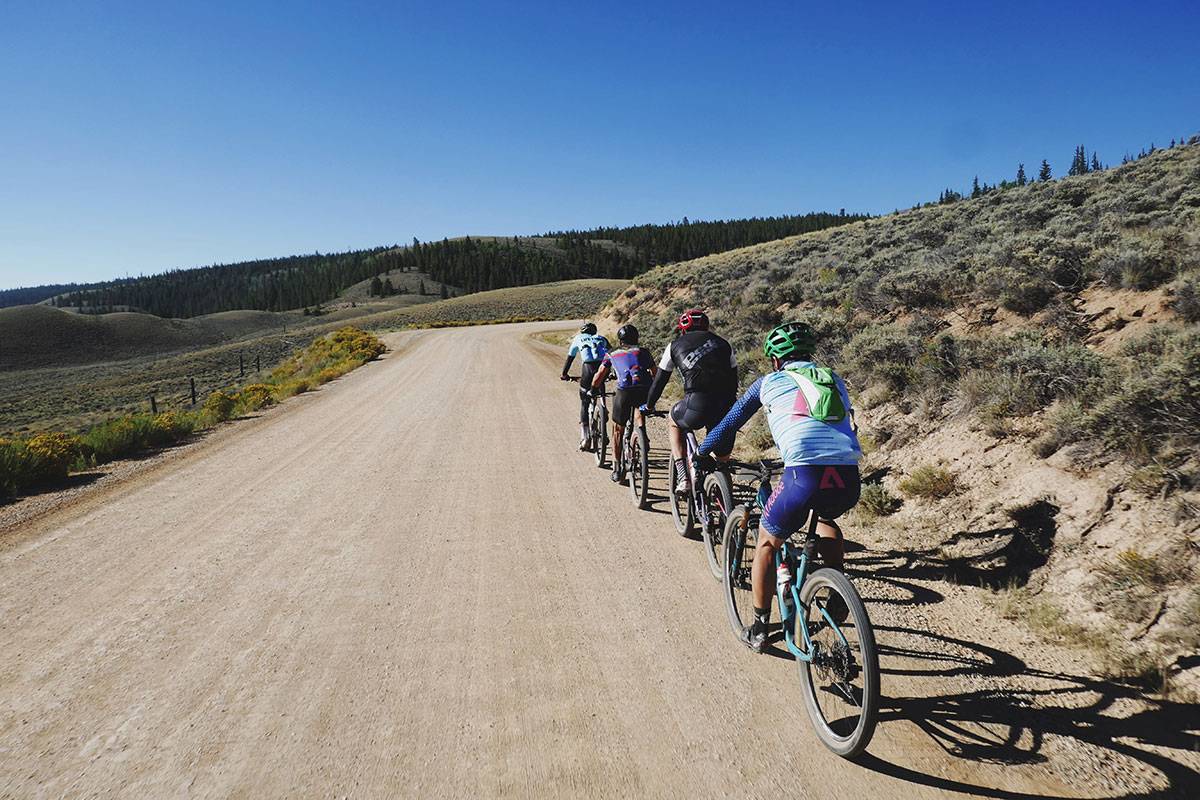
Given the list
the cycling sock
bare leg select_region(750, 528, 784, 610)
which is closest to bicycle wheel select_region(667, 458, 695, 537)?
the cycling sock

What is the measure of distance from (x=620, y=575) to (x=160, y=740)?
11.4 feet

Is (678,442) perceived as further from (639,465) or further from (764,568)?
(764,568)

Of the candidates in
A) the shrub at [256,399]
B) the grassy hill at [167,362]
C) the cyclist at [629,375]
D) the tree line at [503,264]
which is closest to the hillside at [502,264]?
the tree line at [503,264]

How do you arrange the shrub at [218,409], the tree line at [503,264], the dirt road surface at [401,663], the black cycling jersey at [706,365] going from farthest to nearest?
the tree line at [503,264], the shrub at [218,409], the black cycling jersey at [706,365], the dirt road surface at [401,663]

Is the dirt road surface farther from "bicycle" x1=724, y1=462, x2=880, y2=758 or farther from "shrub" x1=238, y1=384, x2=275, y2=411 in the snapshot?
"shrub" x1=238, y1=384, x2=275, y2=411

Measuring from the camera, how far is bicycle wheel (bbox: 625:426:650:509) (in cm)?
724

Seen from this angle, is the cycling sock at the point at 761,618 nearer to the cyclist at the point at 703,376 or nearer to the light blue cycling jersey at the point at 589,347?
the cyclist at the point at 703,376

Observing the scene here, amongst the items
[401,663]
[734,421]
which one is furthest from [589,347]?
[401,663]

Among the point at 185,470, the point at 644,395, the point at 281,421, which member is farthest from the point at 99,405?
the point at 644,395

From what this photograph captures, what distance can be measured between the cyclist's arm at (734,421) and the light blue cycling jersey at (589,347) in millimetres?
Answer: 4680

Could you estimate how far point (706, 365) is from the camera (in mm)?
5809

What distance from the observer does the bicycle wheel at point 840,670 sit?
2.83 m

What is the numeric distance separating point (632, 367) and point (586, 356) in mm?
2287

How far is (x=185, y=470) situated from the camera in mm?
9695
